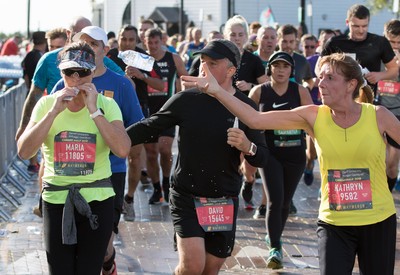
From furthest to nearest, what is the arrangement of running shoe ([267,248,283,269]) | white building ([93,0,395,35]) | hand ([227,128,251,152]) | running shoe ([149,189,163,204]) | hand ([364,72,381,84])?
1. white building ([93,0,395,35])
2. running shoe ([149,189,163,204])
3. hand ([364,72,381,84])
4. running shoe ([267,248,283,269])
5. hand ([227,128,251,152])

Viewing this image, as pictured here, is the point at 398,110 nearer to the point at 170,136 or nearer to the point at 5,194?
the point at 170,136

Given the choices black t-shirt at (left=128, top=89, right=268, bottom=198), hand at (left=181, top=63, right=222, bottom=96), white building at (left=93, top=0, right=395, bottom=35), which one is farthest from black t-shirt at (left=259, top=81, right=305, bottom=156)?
white building at (left=93, top=0, right=395, bottom=35)

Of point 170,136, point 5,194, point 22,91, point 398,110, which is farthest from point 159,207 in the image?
point 22,91

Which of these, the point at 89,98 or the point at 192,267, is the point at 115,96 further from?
the point at 192,267

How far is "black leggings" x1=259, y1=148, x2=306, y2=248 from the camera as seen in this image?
8711 millimetres

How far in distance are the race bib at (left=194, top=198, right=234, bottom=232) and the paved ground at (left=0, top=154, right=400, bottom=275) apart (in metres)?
1.96

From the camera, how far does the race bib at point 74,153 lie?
603 cm

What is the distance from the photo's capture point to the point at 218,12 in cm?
6000

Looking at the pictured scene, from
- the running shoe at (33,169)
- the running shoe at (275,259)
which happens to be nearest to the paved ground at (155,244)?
the running shoe at (275,259)

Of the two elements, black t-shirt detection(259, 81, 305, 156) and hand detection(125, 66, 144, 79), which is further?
hand detection(125, 66, 144, 79)

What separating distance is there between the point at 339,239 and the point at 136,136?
5.03ft

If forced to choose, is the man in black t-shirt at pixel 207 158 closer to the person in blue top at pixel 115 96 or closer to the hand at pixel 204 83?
the hand at pixel 204 83

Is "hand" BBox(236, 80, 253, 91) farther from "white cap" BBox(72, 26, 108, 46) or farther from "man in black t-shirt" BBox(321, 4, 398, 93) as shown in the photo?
"white cap" BBox(72, 26, 108, 46)

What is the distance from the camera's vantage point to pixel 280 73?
30.1ft
